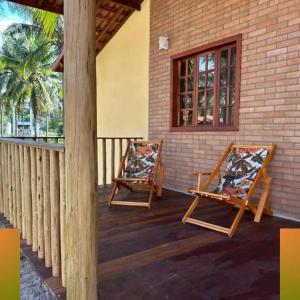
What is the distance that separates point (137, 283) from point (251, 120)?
2.67 meters

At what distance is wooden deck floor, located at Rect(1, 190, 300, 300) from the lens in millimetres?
1925

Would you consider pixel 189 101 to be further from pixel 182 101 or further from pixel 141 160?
pixel 141 160

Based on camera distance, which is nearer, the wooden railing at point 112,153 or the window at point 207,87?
the window at point 207,87

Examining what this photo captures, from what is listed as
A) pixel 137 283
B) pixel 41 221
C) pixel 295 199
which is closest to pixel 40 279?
pixel 41 221

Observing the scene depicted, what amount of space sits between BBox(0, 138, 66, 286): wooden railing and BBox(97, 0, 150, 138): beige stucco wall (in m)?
3.10

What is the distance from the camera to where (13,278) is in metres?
1.64

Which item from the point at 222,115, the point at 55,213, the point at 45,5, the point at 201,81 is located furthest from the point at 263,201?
the point at 45,5

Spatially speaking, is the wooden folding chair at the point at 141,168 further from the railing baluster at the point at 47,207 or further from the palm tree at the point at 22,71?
the palm tree at the point at 22,71

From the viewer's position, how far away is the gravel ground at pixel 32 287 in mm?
1969

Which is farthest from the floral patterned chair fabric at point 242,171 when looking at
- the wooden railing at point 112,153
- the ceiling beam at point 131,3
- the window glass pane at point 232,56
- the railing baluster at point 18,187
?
the ceiling beam at point 131,3

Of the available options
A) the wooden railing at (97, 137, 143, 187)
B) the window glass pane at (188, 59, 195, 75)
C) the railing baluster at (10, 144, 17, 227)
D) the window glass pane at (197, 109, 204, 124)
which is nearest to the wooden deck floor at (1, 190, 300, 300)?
the railing baluster at (10, 144, 17, 227)

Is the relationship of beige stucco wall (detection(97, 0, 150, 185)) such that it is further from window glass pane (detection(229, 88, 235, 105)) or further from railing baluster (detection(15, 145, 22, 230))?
railing baluster (detection(15, 145, 22, 230))

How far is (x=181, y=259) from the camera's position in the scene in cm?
238

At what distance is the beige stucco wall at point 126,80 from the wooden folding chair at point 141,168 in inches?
48.7
